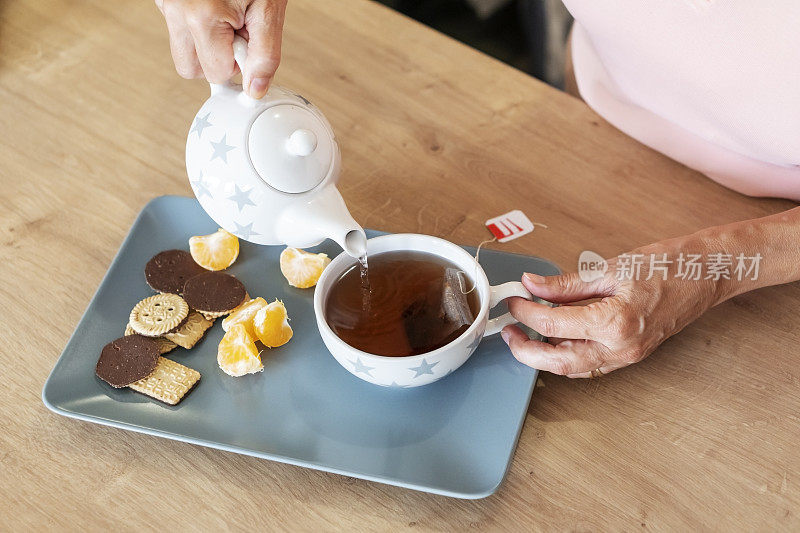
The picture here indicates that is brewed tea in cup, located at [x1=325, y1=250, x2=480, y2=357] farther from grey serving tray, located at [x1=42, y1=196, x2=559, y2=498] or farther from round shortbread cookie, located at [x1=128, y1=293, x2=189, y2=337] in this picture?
round shortbread cookie, located at [x1=128, y1=293, x2=189, y2=337]

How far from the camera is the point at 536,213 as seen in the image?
1328mm

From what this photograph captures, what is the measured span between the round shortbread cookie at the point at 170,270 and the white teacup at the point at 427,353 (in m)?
0.25

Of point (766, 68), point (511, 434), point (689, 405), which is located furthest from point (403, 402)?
point (766, 68)

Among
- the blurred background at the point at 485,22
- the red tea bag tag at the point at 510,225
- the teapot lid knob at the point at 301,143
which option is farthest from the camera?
the blurred background at the point at 485,22

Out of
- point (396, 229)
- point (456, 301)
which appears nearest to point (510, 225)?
point (396, 229)

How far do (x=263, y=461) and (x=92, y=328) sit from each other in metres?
0.33

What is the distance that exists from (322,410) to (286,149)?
1.14 feet

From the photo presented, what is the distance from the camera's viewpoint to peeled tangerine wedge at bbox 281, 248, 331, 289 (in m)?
1.20

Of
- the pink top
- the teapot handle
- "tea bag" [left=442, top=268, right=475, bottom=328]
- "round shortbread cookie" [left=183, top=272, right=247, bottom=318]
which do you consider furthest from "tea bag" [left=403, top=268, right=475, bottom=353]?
the pink top

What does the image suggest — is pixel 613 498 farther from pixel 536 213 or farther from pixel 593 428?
pixel 536 213

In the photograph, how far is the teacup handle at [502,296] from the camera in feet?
3.49

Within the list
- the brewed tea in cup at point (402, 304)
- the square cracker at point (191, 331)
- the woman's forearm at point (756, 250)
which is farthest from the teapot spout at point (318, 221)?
the woman's forearm at point (756, 250)

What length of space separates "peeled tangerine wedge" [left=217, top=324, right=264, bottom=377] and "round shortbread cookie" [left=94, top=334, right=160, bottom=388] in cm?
9

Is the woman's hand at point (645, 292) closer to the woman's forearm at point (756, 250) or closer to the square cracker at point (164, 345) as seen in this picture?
the woman's forearm at point (756, 250)
